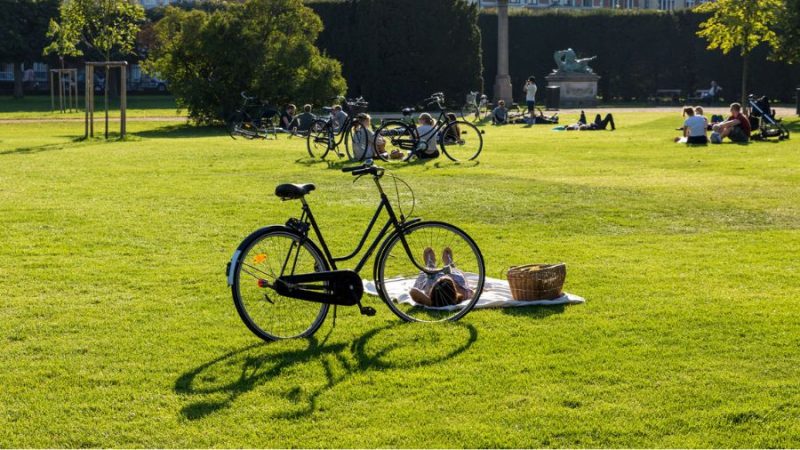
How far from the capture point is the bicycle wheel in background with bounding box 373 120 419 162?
890 inches

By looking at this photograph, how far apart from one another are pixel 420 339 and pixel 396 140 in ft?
49.9

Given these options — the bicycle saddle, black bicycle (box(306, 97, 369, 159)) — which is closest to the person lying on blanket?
the bicycle saddle

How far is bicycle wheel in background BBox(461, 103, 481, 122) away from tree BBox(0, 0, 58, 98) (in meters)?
28.9

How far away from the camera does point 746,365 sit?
6.92m

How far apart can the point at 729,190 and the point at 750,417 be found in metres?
11.5

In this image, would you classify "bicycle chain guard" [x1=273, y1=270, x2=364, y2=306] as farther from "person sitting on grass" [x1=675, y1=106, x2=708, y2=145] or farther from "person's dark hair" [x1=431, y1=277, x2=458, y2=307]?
"person sitting on grass" [x1=675, y1=106, x2=708, y2=145]

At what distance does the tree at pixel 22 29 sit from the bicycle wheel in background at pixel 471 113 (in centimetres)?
2885

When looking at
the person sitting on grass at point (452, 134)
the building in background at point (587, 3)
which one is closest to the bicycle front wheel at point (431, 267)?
the person sitting on grass at point (452, 134)

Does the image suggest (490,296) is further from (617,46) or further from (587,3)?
(587,3)

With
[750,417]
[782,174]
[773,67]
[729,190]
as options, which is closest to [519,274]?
[750,417]

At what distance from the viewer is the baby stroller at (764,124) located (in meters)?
28.4

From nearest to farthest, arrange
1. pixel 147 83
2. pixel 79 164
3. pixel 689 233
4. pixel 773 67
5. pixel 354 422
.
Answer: pixel 354 422
pixel 689 233
pixel 79 164
pixel 773 67
pixel 147 83

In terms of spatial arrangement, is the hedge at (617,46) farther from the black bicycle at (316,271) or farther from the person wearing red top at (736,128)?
the black bicycle at (316,271)

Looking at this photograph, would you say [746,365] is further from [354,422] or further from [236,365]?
[236,365]
